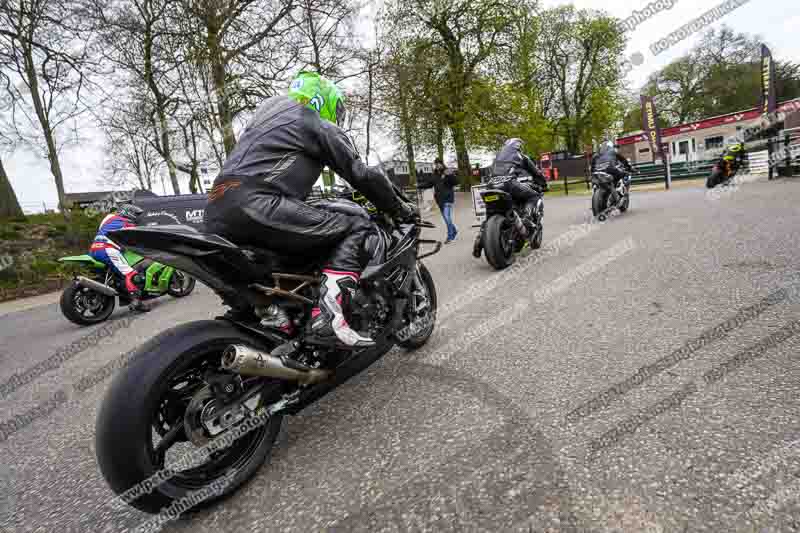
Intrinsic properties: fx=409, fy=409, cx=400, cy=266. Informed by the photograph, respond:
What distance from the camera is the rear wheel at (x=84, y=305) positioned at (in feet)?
18.9

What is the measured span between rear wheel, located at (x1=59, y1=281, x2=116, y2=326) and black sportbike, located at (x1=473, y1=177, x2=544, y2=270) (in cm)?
565

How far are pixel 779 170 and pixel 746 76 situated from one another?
41.4 m

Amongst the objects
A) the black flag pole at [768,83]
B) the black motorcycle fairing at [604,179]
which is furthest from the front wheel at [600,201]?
the black flag pole at [768,83]

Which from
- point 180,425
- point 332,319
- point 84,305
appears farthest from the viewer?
point 84,305

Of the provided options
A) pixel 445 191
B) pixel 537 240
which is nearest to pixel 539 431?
pixel 537 240

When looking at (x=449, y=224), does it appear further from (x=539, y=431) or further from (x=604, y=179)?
(x=539, y=431)

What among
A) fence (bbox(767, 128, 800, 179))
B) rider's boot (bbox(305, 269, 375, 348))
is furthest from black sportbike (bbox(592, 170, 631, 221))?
rider's boot (bbox(305, 269, 375, 348))

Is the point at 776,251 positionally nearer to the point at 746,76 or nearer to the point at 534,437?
Result: the point at 534,437

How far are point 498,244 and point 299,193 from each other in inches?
152

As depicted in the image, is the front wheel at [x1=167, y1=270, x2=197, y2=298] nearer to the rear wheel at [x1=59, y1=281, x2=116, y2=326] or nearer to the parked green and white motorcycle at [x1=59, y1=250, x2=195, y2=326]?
the parked green and white motorcycle at [x1=59, y1=250, x2=195, y2=326]

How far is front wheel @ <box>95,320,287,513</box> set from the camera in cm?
150

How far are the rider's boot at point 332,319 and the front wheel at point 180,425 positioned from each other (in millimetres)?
286

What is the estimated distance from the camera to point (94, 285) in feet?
19.3

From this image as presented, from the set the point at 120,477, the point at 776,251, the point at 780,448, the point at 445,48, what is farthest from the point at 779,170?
the point at 445,48
